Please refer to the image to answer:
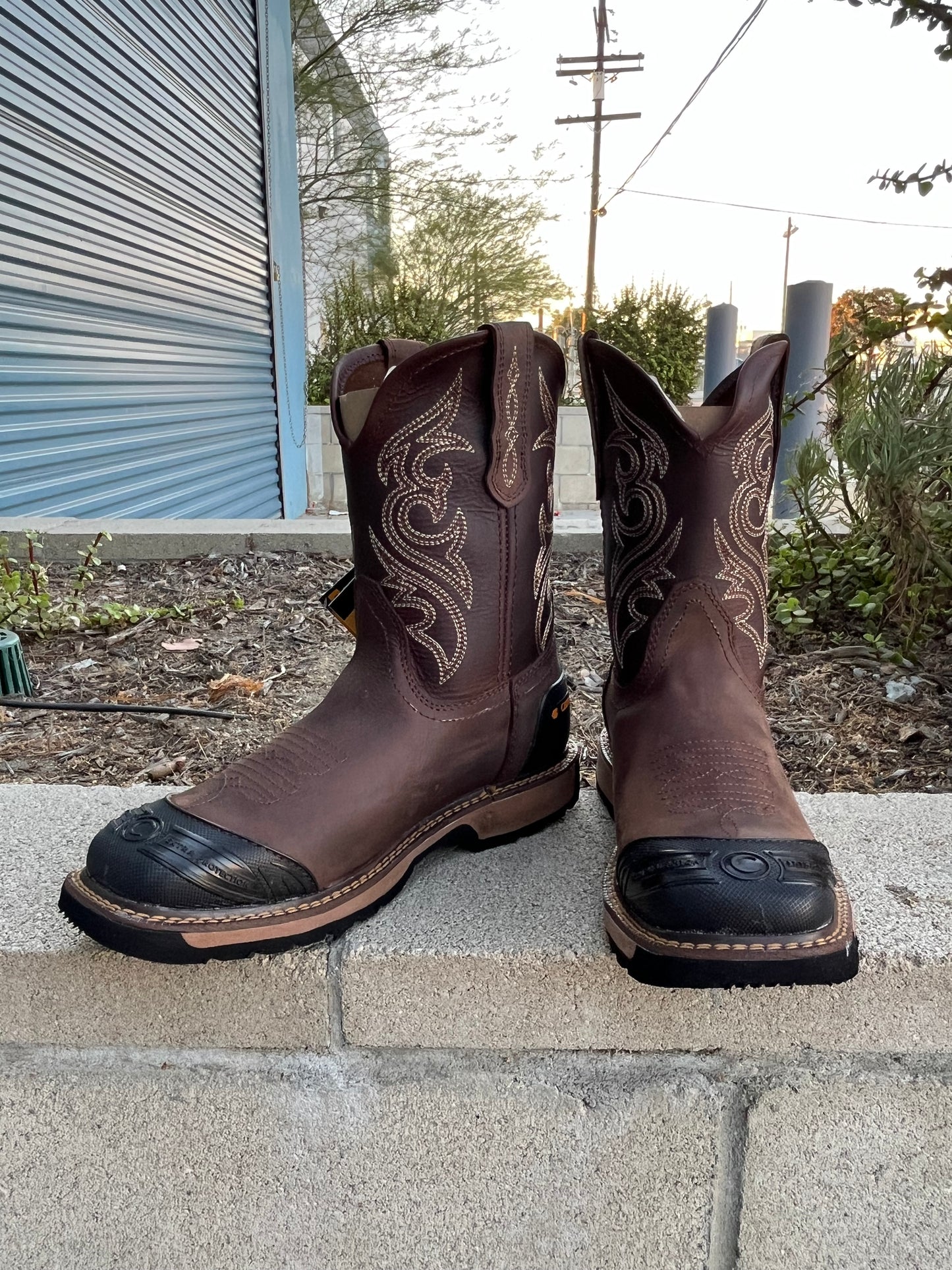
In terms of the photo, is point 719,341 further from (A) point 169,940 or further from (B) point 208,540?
(A) point 169,940

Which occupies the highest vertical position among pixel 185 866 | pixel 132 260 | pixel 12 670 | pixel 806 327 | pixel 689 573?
pixel 132 260

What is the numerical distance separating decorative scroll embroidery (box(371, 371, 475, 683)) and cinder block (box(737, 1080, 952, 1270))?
22.8 inches

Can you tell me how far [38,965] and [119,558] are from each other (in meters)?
2.32

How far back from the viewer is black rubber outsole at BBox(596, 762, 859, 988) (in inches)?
28.3

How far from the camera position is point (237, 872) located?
80cm

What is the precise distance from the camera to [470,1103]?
2.92 feet

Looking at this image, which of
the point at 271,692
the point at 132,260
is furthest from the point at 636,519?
the point at 132,260

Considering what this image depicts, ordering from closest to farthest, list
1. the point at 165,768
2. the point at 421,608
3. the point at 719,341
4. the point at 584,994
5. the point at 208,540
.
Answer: the point at 584,994 → the point at 421,608 → the point at 165,768 → the point at 208,540 → the point at 719,341

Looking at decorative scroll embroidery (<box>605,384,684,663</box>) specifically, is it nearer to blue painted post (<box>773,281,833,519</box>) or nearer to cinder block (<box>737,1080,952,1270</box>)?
cinder block (<box>737,1080,952,1270</box>)

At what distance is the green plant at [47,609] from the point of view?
7.05ft

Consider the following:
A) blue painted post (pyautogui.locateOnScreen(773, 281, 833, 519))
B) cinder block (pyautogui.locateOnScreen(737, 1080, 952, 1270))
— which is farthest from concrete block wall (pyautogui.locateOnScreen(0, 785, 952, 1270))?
blue painted post (pyautogui.locateOnScreen(773, 281, 833, 519))

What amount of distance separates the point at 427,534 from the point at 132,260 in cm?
429

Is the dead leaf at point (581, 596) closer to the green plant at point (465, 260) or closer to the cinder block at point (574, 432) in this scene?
the cinder block at point (574, 432)

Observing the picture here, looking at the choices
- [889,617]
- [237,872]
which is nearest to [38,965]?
[237,872]
